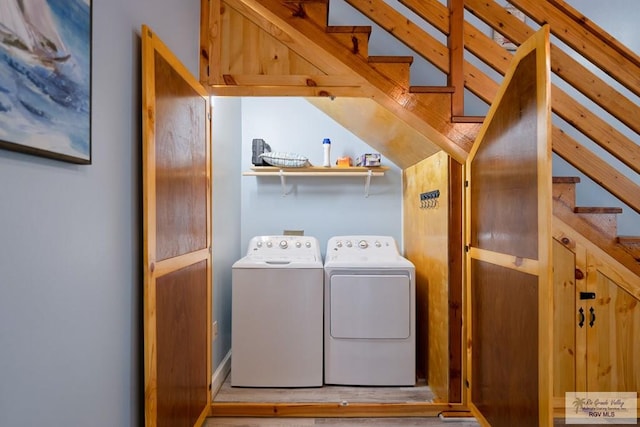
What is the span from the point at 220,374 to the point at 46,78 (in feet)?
7.29

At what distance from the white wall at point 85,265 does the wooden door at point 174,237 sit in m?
0.07

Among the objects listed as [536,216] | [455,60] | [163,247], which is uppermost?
[455,60]

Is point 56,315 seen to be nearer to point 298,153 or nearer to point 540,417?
point 540,417

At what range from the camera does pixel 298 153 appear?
325 centimetres

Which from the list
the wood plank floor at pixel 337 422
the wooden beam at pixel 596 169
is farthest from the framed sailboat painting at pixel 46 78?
the wooden beam at pixel 596 169

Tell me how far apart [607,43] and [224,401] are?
2920 millimetres

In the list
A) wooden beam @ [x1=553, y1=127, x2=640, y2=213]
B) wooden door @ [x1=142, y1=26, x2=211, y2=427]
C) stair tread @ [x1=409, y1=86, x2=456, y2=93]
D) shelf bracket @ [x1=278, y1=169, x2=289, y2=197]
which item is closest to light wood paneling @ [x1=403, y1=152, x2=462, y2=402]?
stair tread @ [x1=409, y1=86, x2=456, y2=93]

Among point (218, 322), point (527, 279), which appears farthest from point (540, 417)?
point (218, 322)

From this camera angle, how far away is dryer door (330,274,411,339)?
2459 millimetres

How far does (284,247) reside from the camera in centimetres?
294

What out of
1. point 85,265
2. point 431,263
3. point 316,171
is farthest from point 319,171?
point 85,265

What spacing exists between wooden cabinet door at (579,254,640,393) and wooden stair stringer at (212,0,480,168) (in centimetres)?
94

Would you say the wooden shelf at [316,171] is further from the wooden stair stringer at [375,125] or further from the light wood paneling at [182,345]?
the light wood paneling at [182,345]

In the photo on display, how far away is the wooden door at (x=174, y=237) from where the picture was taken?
1.26m
